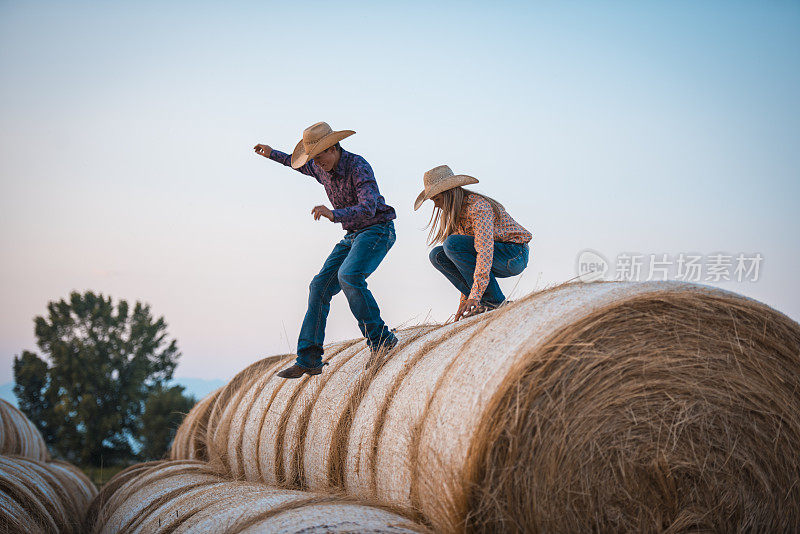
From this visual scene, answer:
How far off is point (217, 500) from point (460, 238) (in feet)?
7.08

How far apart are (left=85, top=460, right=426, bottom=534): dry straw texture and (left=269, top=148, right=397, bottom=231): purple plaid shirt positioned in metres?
1.66

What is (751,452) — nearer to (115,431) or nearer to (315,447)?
(315,447)

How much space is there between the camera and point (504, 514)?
8.70 feet

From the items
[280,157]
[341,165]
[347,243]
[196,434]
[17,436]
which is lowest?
[196,434]

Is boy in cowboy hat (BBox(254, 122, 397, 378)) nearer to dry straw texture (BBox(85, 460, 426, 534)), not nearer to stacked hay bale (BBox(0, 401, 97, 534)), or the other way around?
dry straw texture (BBox(85, 460, 426, 534))

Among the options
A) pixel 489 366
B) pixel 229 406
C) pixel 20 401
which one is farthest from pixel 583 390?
pixel 20 401

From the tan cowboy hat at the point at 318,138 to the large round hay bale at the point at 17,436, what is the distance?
5.44 m

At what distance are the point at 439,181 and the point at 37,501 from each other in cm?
345

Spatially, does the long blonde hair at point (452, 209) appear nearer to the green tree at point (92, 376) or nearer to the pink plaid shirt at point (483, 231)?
the pink plaid shirt at point (483, 231)

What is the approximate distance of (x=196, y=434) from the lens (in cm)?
681

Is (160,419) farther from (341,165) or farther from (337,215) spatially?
(337,215)

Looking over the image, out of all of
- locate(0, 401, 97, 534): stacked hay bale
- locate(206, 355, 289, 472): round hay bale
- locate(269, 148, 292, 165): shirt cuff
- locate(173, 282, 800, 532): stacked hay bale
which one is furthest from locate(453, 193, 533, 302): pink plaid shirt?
locate(0, 401, 97, 534): stacked hay bale

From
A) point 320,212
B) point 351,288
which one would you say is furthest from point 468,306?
point 320,212

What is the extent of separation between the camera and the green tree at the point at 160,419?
457 inches
